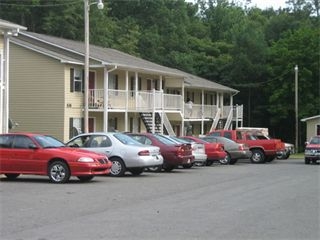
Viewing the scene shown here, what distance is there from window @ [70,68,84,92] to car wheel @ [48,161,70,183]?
58.3 ft

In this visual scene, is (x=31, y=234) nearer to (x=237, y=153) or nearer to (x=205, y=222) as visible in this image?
(x=205, y=222)

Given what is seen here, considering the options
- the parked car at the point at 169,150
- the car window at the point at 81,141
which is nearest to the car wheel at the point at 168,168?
the parked car at the point at 169,150

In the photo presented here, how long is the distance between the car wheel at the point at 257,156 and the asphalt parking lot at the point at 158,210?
51.4 feet

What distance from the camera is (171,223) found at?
10.6 metres

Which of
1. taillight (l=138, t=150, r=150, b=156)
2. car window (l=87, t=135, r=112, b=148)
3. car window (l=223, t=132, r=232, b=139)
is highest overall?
car window (l=223, t=132, r=232, b=139)

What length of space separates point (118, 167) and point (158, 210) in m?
9.06

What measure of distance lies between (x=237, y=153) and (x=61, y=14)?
2555 cm

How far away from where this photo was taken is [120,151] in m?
21.1

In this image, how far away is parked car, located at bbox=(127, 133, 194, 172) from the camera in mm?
23828

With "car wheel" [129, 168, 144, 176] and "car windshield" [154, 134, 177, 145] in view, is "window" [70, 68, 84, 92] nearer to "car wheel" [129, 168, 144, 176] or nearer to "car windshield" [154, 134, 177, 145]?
"car windshield" [154, 134, 177, 145]

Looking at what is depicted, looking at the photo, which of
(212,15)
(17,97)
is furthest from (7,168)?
(212,15)

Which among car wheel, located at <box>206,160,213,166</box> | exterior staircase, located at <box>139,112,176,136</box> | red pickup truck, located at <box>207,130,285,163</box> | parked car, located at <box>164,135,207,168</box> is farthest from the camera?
exterior staircase, located at <box>139,112,176,136</box>

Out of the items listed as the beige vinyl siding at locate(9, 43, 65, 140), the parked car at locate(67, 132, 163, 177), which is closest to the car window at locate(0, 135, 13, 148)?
the parked car at locate(67, 132, 163, 177)

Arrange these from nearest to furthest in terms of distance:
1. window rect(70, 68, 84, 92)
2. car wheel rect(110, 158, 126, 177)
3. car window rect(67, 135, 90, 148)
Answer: car wheel rect(110, 158, 126, 177) → car window rect(67, 135, 90, 148) → window rect(70, 68, 84, 92)
